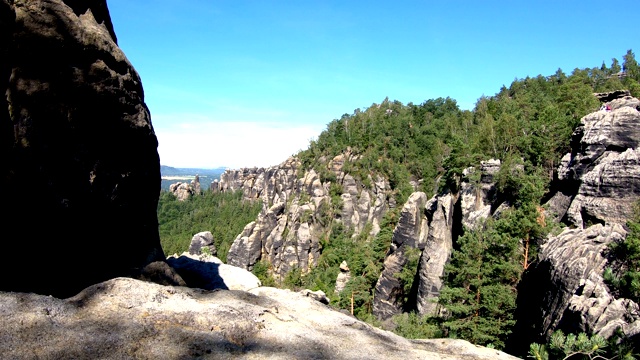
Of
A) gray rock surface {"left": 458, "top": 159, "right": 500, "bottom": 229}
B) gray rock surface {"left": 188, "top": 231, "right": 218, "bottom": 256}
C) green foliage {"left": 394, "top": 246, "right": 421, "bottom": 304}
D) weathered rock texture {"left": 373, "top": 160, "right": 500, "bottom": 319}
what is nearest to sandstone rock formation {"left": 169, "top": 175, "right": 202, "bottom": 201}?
gray rock surface {"left": 188, "top": 231, "right": 218, "bottom": 256}

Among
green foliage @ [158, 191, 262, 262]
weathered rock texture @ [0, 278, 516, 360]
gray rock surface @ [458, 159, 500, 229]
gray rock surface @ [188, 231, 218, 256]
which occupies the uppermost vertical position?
gray rock surface @ [458, 159, 500, 229]

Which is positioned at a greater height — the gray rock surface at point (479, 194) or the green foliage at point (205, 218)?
the gray rock surface at point (479, 194)

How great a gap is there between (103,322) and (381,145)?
6434cm

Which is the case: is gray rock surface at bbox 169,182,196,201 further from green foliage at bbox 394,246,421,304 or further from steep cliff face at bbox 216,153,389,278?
green foliage at bbox 394,246,421,304

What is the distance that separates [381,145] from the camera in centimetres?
6812

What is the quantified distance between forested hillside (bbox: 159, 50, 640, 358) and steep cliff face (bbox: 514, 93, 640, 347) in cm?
96

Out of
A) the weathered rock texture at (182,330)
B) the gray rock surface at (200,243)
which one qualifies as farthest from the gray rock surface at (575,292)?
the gray rock surface at (200,243)

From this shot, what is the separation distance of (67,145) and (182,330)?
19.9ft

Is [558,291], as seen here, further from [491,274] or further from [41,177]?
[41,177]

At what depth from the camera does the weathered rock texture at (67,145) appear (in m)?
8.15

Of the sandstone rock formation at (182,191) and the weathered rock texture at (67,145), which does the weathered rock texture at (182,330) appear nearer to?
the weathered rock texture at (67,145)

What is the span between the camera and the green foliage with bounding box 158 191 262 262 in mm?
80062

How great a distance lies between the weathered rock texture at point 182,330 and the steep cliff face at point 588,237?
5.71 meters

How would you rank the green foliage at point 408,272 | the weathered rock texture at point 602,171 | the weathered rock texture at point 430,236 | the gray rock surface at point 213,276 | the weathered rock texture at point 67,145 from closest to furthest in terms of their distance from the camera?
1. the weathered rock texture at point 67,145
2. the gray rock surface at point 213,276
3. the weathered rock texture at point 602,171
4. the weathered rock texture at point 430,236
5. the green foliage at point 408,272
